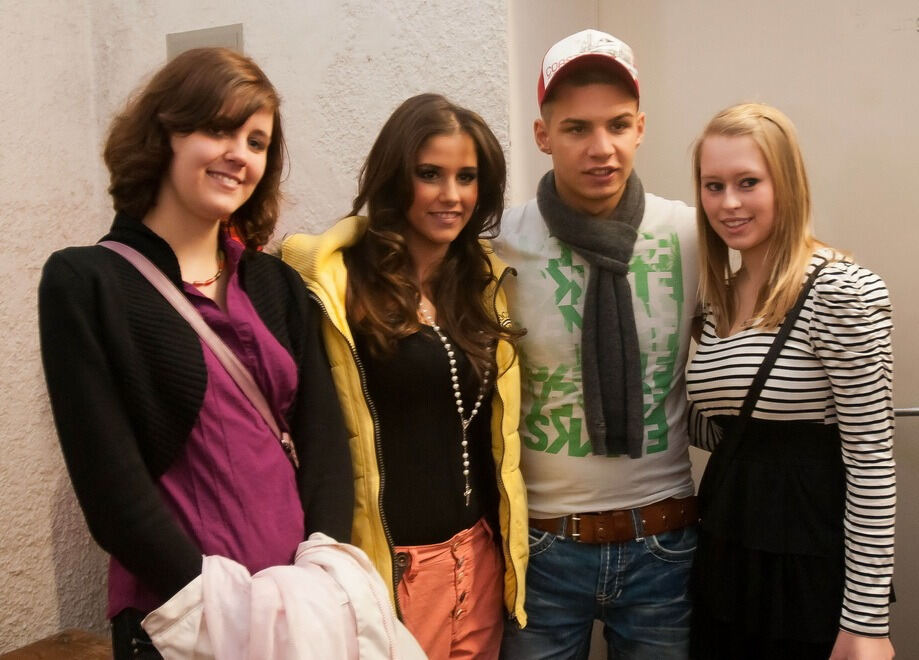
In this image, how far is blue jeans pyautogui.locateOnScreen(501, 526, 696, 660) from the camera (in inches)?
75.8

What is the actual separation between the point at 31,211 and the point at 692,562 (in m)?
2.32

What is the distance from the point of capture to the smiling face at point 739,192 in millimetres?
1798

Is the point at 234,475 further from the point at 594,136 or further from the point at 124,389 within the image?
the point at 594,136

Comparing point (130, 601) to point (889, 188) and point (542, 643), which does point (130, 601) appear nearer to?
point (542, 643)

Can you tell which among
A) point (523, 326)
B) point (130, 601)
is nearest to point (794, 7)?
point (523, 326)

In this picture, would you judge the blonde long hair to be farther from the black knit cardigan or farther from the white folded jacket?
the black knit cardigan

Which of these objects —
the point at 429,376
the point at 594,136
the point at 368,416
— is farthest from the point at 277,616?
the point at 594,136

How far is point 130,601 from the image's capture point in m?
1.39

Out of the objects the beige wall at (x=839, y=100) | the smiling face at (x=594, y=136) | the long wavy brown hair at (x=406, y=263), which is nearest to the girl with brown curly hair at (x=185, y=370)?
the long wavy brown hair at (x=406, y=263)

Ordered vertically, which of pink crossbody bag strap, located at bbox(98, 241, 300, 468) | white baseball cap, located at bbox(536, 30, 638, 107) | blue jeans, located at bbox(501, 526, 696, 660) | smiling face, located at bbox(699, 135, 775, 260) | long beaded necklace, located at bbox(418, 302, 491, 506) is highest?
white baseball cap, located at bbox(536, 30, 638, 107)

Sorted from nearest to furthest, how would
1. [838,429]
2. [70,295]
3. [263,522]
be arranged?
1. [70,295]
2. [263,522]
3. [838,429]

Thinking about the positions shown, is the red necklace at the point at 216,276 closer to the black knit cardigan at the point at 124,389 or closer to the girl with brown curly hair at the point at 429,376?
the black knit cardigan at the point at 124,389

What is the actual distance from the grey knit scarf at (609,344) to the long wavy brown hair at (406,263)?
7.8 inches

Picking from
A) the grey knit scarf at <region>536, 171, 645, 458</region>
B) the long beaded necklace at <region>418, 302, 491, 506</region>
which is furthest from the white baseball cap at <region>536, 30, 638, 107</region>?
the long beaded necklace at <region>418, 302, 491, 506</region>
